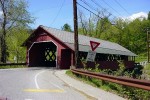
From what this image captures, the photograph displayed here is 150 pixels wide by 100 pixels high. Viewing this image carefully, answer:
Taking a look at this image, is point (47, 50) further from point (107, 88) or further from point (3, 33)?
point (107, 88)

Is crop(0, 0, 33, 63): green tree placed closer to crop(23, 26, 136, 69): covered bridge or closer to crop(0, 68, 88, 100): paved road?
crop(23, 26, 136, 69): covered bridge

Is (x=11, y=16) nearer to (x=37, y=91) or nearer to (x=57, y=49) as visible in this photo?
(x=57, y=49)

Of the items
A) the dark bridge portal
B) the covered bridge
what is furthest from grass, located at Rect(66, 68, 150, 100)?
the dark bridge portal

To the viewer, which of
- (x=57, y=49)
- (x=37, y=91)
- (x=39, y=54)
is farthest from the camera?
(x=39, y=54)

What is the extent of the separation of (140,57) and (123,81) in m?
91.0

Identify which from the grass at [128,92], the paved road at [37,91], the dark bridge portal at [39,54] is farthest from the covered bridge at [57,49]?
the grass at [128,92]

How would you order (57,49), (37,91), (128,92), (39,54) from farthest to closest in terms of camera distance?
1. (39,54)
2. (57,49)
3. (37,91)
4. (128,92)

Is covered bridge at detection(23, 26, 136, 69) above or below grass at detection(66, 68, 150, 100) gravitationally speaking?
above

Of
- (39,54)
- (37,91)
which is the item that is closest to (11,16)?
(39,54)

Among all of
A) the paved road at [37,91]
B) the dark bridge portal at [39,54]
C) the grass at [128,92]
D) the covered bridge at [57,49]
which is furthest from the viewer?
the dark bridge portal at [39,54]

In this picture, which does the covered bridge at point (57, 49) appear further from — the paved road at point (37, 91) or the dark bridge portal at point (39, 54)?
the paved road at point (37, 91)

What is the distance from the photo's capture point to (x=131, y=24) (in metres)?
102

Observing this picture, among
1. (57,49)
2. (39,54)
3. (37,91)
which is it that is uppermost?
(57,49)

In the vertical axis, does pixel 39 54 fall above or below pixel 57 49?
below
